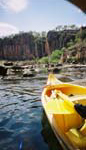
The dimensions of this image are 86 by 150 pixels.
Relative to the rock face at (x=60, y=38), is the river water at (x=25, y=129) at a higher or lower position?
lower

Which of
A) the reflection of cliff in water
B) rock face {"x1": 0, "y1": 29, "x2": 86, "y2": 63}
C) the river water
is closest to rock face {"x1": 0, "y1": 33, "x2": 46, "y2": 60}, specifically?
rock face {"x1": 0, "y1": 29, "x2": 86, "y2": 63}

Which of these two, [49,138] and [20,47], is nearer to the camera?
[49,138]

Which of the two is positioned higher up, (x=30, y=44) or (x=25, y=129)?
(x=30, y=44)

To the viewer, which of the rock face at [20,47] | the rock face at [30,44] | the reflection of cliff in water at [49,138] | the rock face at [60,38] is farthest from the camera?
the rock face at [20,47]

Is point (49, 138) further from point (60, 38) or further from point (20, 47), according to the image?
point (20, 47)

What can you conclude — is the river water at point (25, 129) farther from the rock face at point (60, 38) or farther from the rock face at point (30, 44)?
the rock face at point (30, 44)

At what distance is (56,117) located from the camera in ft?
10.3

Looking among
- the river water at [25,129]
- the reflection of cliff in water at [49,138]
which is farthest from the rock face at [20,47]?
the reflection of cliff in water at [49,138]

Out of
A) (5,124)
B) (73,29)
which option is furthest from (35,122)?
(73,29)

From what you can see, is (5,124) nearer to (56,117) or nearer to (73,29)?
(56,117)

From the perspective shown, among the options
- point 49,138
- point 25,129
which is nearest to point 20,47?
point 25,129

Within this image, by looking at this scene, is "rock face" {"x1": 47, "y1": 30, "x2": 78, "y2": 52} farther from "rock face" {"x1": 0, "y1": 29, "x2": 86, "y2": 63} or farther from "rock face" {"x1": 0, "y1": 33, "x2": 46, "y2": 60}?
"rock face" {"x1": 0, "y1": 33, "x2": 46, "y2": 60}

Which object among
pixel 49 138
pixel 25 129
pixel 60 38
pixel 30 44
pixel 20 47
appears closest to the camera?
pixel 49 138

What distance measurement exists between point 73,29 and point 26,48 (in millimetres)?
21699
